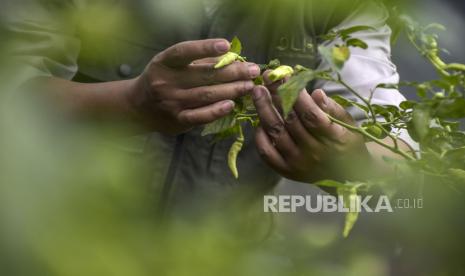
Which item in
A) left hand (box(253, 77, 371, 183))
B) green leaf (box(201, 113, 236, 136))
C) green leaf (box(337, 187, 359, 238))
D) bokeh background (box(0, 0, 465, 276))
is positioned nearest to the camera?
bokeh background (box(0, 0, 465, 276))

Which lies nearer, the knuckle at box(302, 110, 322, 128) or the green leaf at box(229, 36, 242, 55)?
the green leaf at box(229, 36, 242, 55)

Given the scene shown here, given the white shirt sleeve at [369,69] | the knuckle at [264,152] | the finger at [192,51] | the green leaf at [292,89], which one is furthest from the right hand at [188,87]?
the white shirt sleeve at [369,69]

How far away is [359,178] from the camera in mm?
676

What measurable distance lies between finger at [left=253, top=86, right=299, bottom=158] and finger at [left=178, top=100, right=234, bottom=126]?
4 centimetres

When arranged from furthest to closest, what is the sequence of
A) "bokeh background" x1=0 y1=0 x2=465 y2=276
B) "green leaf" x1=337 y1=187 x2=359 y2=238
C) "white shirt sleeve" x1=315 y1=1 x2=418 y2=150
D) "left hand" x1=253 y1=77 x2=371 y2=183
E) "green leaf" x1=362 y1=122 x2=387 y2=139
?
"white shirt sleeve" x1=315 y1=1 x2=418 y2=150 → "left hand" x1=253 y1=77 x2=371 y2=183 → "green leaf" x1=362 y1=122 x2=387 y2=139 → "green leaf" x1=337 y1=187 x2=359 y2=238 → "bokeh background" x1=0 y1=0 x2=465 y2=276

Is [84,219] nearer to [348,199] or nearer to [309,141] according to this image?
[348,199]

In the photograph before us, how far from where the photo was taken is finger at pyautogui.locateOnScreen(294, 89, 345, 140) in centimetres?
94

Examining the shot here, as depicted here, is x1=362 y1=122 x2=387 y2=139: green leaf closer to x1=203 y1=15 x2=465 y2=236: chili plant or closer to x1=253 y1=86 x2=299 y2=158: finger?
x1=203 y1=15 x2=465 y2=236: chili plant

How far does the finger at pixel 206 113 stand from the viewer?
2.89 ft

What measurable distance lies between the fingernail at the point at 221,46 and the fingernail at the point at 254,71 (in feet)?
0.16

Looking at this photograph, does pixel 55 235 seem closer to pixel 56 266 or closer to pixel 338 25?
pixel 56 266

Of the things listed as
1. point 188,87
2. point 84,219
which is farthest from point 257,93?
point 84,219

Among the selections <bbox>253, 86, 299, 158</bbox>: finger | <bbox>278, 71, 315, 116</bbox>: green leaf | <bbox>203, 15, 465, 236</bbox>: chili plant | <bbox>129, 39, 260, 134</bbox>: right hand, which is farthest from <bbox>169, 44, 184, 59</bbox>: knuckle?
<bbox>278, 71, 315, 116</bbox>: green leaf

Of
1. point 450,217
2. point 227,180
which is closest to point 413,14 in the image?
point 450,217
